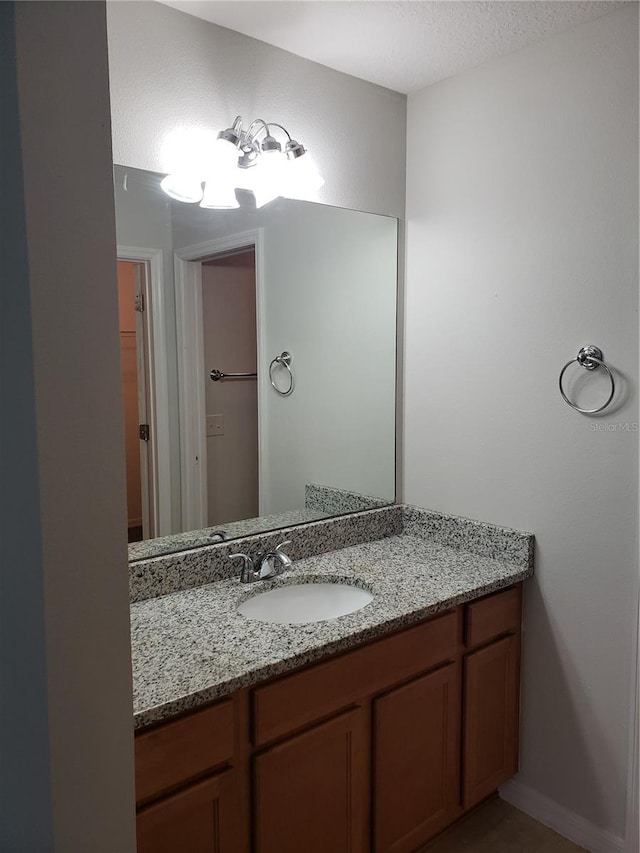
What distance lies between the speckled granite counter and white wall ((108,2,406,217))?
3.79 ft

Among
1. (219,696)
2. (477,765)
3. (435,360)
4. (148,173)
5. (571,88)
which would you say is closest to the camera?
(219,696)

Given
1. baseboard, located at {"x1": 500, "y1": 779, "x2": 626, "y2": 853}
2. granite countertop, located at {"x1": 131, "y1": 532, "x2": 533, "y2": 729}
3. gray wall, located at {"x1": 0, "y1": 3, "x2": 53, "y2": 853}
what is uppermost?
gray wall, located at {"x1": 0, "y1": 3, "x2": 53, "y2": 853}

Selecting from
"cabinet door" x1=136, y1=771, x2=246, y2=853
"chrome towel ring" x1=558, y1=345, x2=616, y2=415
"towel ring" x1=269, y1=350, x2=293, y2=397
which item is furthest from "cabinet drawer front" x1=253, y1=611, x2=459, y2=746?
"towel ring" x1=269, y1=350, x2=293, y2=397

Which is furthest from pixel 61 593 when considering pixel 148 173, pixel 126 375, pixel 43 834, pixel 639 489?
pixel 639 489

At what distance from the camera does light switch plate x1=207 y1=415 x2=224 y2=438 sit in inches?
79.4

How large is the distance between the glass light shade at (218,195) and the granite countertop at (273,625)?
3.56 ft

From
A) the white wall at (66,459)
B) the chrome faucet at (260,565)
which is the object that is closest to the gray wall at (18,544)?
the white wall at (66,459)

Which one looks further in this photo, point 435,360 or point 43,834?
point 435,360

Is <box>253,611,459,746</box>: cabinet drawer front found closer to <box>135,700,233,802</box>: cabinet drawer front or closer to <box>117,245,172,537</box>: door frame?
→ <box>135,700,233,802</box>: cabinet drawer front

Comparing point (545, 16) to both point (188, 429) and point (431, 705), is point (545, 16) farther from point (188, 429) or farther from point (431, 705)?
point (431, 705)

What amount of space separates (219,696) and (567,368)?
52.5 inches

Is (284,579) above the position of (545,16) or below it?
below

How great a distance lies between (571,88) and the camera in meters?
1.90

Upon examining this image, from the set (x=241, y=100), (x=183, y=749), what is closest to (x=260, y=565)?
(x=183, y=749)
